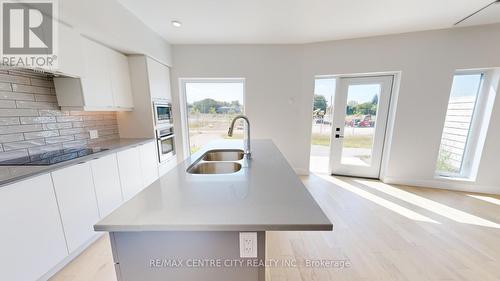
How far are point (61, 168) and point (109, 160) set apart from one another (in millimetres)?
465

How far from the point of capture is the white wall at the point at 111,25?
160cm

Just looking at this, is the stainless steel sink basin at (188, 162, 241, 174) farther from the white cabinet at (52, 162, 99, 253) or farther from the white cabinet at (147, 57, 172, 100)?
the white cabinet at (147, 57, 172, 100)

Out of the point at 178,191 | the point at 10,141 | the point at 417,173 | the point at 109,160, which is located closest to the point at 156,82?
the point at 109,160

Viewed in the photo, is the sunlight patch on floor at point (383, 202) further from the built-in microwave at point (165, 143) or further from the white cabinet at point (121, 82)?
the white cabinet at point (121, 82)

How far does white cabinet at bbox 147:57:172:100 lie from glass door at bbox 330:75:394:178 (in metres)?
3.13

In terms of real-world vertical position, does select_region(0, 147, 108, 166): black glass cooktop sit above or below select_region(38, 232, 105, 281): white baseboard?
above

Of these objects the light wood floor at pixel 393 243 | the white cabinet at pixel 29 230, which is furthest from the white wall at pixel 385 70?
the white cabinet at pixel 29 230

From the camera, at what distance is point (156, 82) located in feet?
9.13

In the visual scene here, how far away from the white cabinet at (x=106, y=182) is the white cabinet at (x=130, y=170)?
0.24ft

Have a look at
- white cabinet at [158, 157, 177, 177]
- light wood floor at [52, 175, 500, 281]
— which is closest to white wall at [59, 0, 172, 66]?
white cabinet at [158, 157, 177, 177]

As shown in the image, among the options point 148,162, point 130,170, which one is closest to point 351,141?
point 148,162

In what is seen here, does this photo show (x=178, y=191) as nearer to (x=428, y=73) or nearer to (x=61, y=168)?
(x=61, y=168)

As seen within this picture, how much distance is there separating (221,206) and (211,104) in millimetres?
2977

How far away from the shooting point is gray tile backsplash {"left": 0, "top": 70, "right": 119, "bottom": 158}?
1.48 m
